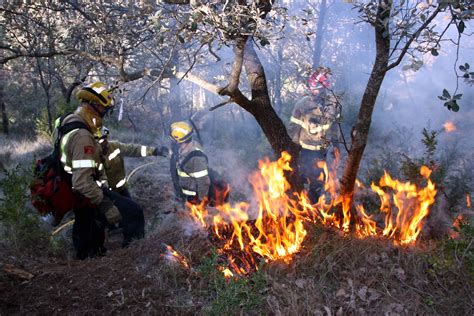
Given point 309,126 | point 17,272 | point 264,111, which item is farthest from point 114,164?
point 309,126

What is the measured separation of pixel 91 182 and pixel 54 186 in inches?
16.9

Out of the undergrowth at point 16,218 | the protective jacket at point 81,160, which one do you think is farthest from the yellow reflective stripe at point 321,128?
the undergrowth at point 16,218

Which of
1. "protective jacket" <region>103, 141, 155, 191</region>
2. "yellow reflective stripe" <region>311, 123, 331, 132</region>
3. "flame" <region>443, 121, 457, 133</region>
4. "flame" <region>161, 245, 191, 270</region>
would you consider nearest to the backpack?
"protective jacket" <region>103, 141, 155, 191</region>

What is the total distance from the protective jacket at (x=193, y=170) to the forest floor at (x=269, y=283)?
6.11 ft

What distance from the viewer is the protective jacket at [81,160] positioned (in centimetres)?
→ 423

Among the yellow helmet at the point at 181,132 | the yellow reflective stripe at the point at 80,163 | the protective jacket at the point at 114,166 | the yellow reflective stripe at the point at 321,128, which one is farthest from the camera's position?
the yellow reflective stripe at the point at 321,128

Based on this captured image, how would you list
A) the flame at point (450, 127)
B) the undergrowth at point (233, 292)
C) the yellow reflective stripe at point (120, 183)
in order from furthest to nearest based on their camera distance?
the flame at point (450, 127) → the yellow reflective stripe at point (120, 183) → the undergrowth at point (233, 292)

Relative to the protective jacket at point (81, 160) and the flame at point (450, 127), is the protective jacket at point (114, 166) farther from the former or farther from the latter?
the flame at point (450, 127)

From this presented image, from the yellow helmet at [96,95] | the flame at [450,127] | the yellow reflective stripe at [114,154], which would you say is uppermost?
the yellow helmet at [96,95]

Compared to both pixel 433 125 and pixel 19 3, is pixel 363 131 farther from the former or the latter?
pixel 433 125

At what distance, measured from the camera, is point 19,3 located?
4918mm

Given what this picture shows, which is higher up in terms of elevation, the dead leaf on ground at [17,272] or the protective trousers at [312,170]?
the protective trousers at [312,170]

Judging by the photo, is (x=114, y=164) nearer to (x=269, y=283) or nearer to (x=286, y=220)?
(x=286, y=220)

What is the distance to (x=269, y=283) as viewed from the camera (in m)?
3.42
